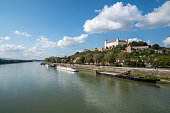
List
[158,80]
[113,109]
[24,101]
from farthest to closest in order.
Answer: [158,80] < [24,101] < [113,109]

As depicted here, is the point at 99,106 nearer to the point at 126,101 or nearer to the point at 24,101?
the point at 126,101

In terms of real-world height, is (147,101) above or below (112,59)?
below

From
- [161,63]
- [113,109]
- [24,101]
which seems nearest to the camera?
[113,109]

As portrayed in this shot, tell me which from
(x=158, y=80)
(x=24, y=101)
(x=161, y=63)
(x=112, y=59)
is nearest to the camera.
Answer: (x=24, y=101)

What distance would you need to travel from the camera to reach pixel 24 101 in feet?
40.5

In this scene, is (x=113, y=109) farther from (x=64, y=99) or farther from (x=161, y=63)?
(x=161, y=63)

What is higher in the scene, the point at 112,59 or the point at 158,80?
the point at 112,59

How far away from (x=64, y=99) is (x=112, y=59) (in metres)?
38.4

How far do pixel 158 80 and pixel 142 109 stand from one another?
14.7m

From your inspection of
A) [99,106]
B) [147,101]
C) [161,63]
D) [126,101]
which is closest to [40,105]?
[99,106]

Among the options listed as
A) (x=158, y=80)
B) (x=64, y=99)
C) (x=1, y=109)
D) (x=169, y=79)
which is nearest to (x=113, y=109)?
(x=64, y=99)

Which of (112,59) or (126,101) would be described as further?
(112,59)

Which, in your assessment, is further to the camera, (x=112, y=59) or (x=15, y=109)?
(x=112, y=59)

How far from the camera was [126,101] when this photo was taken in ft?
41.2
